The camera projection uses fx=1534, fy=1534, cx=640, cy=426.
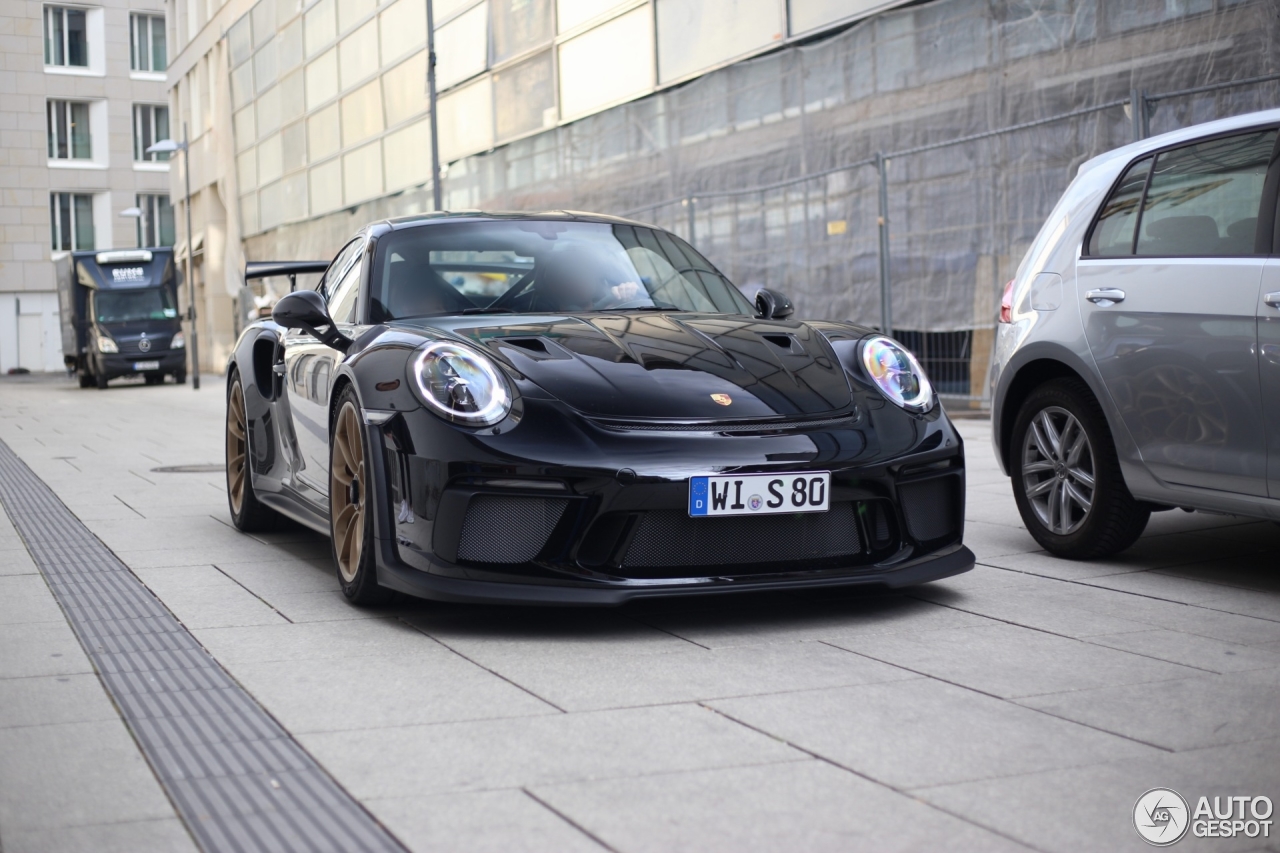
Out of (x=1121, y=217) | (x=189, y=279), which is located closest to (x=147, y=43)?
(x=189, y=279)

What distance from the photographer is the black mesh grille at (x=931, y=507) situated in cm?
466

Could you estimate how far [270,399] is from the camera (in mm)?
6449

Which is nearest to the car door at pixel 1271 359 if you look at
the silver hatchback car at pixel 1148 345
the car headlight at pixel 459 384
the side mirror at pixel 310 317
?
the silver hatchback car at pixel 1148 345

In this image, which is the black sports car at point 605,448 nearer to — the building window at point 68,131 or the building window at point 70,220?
the building window at point 70,220

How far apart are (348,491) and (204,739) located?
175cm

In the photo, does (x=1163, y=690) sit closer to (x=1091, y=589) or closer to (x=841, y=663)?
(x=841, y=663)

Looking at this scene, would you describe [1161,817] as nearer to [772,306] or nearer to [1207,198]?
[1207,198]

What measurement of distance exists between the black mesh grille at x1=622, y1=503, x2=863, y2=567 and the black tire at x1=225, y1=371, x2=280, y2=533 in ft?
9.84

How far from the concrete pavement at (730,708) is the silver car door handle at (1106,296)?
37.7 inches


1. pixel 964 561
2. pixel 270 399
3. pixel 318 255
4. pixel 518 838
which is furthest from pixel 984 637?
pixel 318 255

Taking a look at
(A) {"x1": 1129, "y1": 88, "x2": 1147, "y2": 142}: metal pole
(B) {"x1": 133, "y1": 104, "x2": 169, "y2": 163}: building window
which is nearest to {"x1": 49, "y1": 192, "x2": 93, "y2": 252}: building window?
(B) {"x1": 133, "y1": 104, "x2": 169, "y2": 163}: building window

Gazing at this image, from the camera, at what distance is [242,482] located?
7125mm

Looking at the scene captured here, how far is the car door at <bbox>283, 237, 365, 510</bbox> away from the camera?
5.41 m

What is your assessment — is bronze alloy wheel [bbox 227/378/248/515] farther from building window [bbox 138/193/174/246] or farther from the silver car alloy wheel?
building window [bbox 138/193/174/246]
